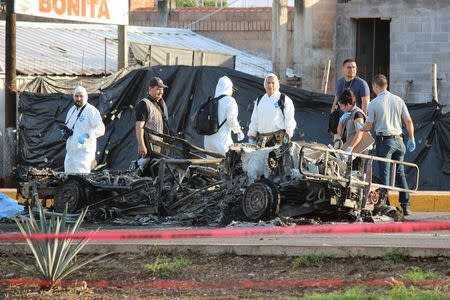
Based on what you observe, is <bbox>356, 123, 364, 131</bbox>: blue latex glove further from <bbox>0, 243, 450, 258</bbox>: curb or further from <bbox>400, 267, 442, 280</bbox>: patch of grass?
<bbox>400, 267, 442, 280</bbox>: patch of grass

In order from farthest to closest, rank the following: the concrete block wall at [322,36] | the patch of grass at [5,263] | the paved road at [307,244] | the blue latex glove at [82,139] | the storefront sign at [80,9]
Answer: the concrete block wall at [322,36]
the storefront sign at [80,9]
the blue latex glove at [82,139]
the patch of grass at [5,263]
the paved road at [307,244]

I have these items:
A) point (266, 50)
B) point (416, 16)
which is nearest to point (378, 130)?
point (416, 16)

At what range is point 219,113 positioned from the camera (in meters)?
12.0

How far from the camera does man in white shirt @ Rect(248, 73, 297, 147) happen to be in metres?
11.6

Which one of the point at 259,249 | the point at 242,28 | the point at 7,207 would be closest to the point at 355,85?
the point at 7,207

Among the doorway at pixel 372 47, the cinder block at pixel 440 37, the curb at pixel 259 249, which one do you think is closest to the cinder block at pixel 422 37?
the cinder block at pixel 440 37

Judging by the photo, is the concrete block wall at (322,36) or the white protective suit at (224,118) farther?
the concrete block wall at (322,36)

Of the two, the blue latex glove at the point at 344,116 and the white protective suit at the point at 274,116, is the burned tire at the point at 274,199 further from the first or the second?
the blue latex glove at the point at 344,116

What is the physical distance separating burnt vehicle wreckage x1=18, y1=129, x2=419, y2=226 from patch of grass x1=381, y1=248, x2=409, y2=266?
276 centimetres

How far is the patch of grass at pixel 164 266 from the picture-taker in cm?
740

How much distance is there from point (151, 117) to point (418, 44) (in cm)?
A: 1101

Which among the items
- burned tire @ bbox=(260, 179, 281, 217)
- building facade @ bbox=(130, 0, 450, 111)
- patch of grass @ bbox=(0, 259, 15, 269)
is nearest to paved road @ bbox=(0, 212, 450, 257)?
patch of grass @ bbox=(0, 259, 15, 269)

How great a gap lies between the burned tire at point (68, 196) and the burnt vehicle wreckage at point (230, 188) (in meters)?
0.01

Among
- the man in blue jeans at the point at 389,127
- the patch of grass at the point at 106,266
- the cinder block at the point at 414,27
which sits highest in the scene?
the cinder block at the point at 414,27
